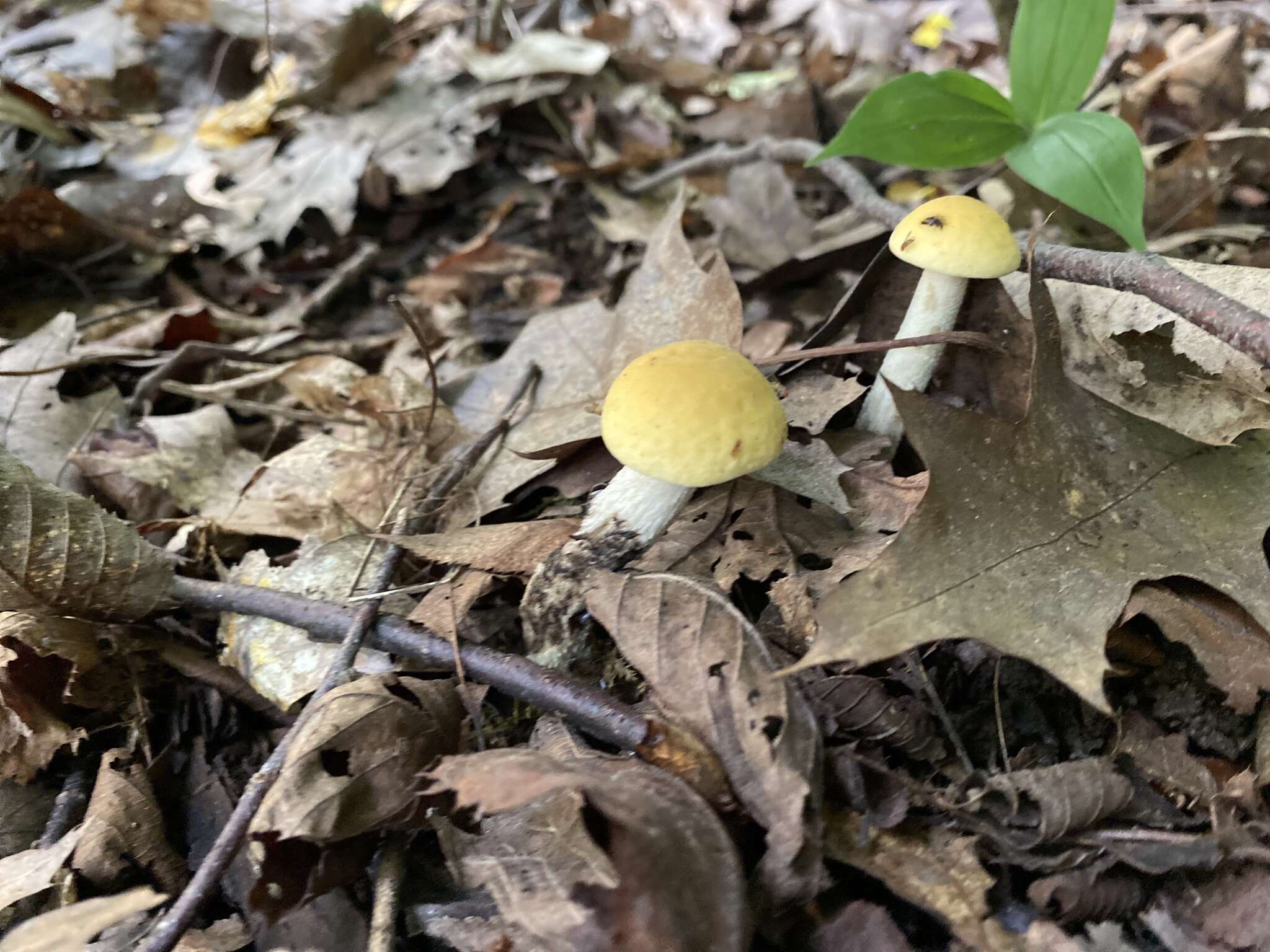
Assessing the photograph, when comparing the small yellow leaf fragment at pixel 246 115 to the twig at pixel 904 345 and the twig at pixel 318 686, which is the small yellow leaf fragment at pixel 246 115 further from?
the twig at pixel 904 345

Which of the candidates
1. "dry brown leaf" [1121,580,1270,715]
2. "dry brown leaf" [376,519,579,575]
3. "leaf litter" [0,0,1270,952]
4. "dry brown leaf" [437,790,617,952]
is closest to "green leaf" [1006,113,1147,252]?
"leaf litter" [0,0,1270,952]

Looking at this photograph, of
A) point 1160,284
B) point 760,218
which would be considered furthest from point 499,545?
point 760,218

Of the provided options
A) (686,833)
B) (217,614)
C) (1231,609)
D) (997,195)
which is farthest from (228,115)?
(1231,609)

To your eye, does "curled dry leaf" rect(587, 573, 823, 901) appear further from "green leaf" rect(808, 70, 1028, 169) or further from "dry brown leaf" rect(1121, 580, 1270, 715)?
"green leaf" rect(808, 70, 1028, 169)

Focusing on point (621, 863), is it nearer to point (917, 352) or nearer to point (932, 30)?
point (917, 352)

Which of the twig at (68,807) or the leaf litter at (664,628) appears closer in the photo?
the leaf litter at (664,628)

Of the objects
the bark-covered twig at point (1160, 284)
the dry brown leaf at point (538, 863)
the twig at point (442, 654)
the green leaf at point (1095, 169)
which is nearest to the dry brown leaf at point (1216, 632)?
the bark-covered twig at point (1160, 284)

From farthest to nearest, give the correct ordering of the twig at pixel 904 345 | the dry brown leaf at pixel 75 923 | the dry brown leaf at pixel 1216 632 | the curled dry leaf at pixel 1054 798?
1. the twig at pixel 904 345
2. the dry brown leaf at pixel 1216 632
3. the curled dry leaf at pixel 1054 798
4. the dry brown leaf at pixel 75 923

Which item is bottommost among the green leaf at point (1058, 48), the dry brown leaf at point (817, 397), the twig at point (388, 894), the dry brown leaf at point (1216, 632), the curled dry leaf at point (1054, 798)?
the curled dry leaf at point (1054, 798)
